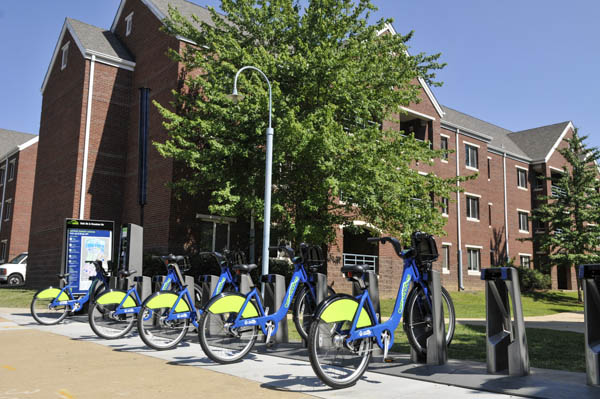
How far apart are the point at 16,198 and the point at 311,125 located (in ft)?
98.9

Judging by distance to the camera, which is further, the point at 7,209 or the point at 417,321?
the point at 7,209

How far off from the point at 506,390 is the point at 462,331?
6.17 meters

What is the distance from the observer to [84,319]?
12898mm

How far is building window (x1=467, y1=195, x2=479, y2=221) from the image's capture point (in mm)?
32969

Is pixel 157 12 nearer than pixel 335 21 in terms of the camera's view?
No

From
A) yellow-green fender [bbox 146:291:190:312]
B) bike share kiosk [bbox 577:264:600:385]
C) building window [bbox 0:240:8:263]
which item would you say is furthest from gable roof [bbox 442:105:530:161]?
building window [bbox 0:240:8:263]

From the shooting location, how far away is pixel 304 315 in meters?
7.85

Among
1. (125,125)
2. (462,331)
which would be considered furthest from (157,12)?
(462,331)

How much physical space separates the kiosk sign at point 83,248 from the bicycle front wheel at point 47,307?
2.01 metres

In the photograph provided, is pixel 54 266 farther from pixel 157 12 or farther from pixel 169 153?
pixel 157 12

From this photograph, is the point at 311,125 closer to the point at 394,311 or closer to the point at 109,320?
the point at 109,320

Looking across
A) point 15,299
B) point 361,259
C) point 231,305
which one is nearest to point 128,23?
point 15,299

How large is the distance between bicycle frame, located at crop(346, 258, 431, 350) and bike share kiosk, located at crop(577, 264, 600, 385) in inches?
70.5

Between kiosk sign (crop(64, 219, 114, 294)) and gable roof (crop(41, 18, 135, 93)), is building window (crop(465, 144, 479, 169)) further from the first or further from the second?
kiosk sign (crop(64, 219, 114, 294))
